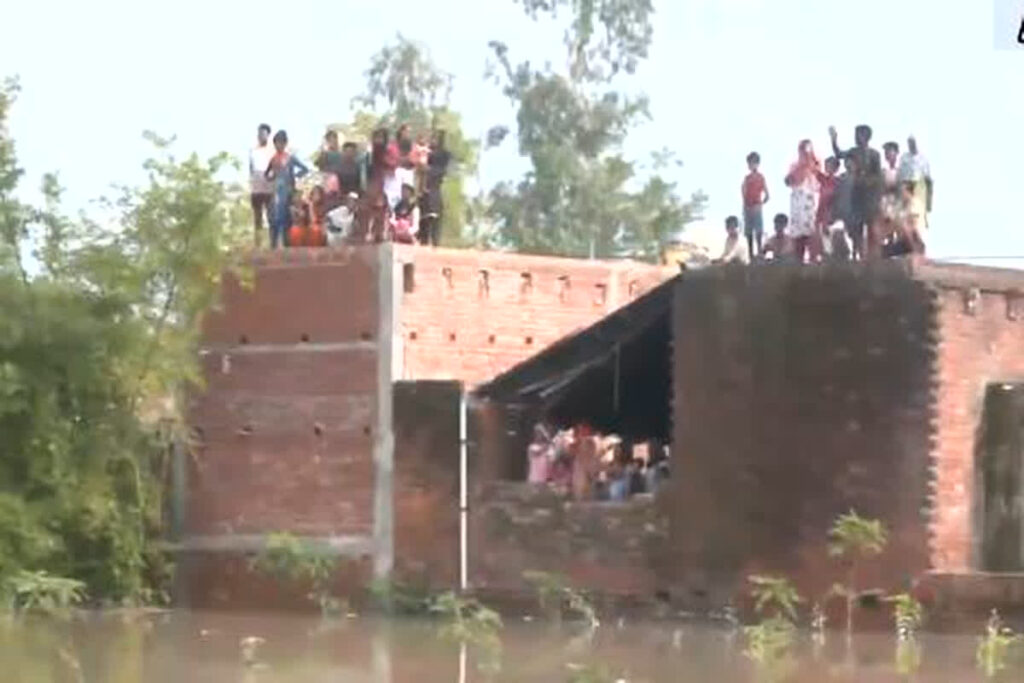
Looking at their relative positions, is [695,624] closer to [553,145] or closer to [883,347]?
[883,347]

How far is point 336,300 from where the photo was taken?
82.9ft

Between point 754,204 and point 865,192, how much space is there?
1826 millimetres

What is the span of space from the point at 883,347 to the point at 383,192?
571 cm

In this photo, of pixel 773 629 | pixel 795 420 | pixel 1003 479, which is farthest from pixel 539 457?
pixel 1003 479

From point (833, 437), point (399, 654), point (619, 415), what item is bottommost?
point (399, 654)

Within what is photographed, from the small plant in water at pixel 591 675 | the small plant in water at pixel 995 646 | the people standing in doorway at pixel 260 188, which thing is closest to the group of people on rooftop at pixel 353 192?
the people standing in doorway at pixel 260 188

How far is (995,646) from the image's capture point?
18.9 m

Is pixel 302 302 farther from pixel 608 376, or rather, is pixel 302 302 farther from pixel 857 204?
pixel 857 204

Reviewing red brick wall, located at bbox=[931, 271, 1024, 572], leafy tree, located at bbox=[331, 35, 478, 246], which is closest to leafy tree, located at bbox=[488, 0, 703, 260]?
leafy tree, located at bbox=[331, 35, 478, 246]

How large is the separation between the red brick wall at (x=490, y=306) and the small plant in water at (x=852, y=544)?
5.11 m

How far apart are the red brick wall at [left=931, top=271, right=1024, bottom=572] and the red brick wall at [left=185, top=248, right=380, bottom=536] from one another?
5834 millimetres

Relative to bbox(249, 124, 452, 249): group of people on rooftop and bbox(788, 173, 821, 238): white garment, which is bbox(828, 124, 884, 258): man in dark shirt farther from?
bbox(249, 124, 452, 249): group of people on rooftop

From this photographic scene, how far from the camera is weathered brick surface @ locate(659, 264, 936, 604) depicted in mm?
21484

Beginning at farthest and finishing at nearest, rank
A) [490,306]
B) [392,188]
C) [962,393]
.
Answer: [490,306], [392,188], [962,393]
